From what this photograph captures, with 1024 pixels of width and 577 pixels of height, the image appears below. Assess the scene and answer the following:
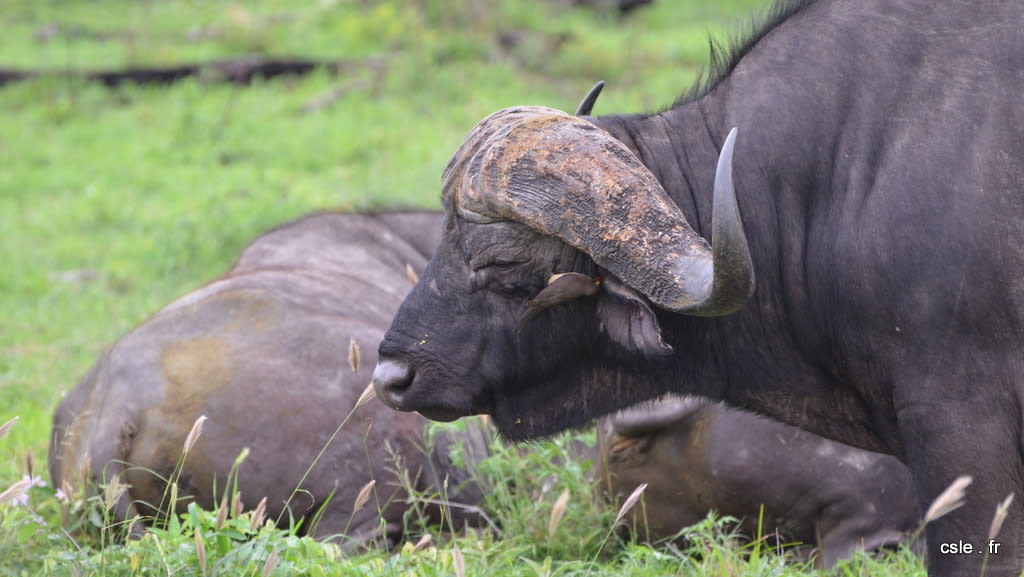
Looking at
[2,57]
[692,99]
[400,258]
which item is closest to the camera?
[692,99]

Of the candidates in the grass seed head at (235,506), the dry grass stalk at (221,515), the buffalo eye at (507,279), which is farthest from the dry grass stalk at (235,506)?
the buffalo eye at (507,279)

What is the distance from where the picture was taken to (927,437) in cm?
326

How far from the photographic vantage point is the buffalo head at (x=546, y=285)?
3377 millimetres

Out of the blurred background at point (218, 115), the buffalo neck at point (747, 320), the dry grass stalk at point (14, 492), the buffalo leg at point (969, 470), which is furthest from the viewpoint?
the blurred background at point (218, 115)

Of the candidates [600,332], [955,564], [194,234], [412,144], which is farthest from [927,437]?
[412,144]

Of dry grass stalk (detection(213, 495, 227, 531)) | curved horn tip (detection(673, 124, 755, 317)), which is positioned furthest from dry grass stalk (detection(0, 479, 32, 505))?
curved horn tip (detection(673, 124, 755, 317))

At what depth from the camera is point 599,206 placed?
3.40 meters

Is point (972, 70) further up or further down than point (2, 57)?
further up

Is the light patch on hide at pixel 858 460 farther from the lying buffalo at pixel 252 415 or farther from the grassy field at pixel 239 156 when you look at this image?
the lying buffalo at pixel 252 415

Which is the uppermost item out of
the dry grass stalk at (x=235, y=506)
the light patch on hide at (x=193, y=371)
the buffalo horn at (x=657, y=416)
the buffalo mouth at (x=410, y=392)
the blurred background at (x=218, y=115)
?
the buffalo mouth at (x=410, y=392)

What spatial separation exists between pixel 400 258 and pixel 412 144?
4.63 m

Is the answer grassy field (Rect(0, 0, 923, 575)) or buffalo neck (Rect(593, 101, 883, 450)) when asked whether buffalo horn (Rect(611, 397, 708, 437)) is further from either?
Result: buffalo neck (Rect(593, 101, 883, 450))

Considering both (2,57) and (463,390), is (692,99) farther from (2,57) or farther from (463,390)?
(2,57)

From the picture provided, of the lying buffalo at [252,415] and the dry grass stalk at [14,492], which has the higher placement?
the dry grass stalk at [14,492]
